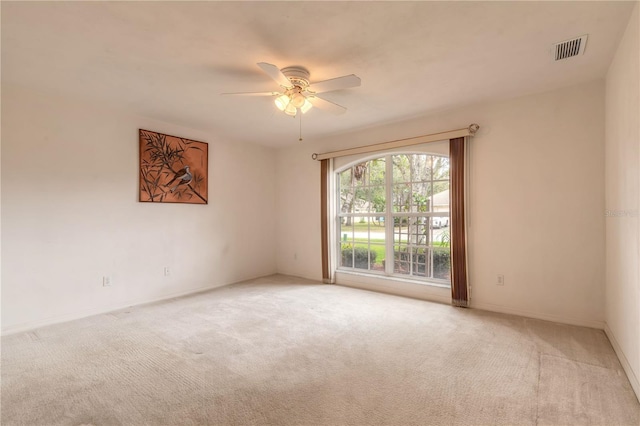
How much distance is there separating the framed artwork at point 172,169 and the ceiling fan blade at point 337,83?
2693 millimetres

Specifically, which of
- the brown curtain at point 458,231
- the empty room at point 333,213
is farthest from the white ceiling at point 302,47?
the brown curtain at point 458,231

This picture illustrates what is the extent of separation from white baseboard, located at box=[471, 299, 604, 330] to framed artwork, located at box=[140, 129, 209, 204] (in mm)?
4379

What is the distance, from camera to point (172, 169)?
4.44 meters

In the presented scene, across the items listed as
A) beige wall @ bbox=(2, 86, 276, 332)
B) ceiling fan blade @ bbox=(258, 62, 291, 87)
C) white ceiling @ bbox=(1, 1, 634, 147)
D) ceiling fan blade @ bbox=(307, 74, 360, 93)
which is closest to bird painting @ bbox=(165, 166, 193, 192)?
beige wall @ bbox=(2, 86, 276, 332)

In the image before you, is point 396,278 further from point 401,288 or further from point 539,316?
point 539,316

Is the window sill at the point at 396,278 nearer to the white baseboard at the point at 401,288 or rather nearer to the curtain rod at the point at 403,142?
the white baseboard at the point at 401,288

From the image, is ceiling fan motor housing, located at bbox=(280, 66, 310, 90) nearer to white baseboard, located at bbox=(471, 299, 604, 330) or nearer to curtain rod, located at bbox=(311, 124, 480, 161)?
curtain rod, located at bbox=(311, 124, 480, 161)

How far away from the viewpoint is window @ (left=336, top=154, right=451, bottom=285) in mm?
4273

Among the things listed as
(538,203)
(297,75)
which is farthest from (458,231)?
(297,75)

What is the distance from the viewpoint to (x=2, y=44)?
237 cm

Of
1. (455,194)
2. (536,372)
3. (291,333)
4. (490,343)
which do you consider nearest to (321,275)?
(291,333)

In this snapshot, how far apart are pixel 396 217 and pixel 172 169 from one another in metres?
3.54

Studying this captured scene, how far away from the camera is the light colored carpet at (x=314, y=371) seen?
5.98 ft

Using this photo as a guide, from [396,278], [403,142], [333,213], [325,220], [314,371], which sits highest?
[403,142]
